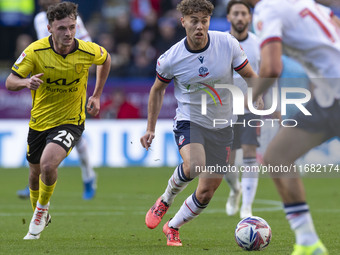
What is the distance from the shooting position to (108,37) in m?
21.1

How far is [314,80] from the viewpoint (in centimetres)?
574

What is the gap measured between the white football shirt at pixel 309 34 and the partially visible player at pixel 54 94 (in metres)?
2.84

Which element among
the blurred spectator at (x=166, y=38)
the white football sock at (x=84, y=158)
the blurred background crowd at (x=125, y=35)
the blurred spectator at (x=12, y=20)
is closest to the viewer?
the white football sock at (x=84, y=158)

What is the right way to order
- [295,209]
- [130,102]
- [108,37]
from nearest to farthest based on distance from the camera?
[295,209] < [130,102] < [108,37]

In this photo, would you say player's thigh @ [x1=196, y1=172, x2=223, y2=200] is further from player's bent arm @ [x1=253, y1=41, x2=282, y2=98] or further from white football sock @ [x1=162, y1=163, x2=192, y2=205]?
player's bent arm @ [x1=253, y1=41, x2=282, y2=98]

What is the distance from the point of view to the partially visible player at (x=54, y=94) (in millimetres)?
7809

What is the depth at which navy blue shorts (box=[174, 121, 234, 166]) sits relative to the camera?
7.75m

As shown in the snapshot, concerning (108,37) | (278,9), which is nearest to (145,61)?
(108,37)

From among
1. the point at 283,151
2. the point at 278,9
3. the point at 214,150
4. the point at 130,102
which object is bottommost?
the point at 130,102

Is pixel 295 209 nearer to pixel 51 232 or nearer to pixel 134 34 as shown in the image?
pixel 51 232

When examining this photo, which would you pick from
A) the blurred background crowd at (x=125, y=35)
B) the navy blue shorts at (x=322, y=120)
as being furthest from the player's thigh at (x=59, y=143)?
the blurred background crowd at (x=125, y=35)

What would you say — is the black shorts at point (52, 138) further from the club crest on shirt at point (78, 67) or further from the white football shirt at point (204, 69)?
the white football shirt at point (204, 69)

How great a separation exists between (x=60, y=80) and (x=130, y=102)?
11.3 metres

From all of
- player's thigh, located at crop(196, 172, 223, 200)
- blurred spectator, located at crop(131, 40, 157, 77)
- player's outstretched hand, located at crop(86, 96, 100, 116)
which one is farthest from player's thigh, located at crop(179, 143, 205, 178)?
blurred spectator, located at crop(131, 40, 157, 77)
